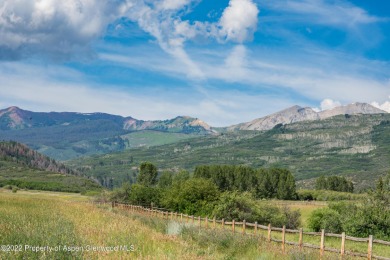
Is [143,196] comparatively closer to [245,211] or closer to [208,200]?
[208,200]

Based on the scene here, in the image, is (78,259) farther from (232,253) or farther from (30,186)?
(30,186)

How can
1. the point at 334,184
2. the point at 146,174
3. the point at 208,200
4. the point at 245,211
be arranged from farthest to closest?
the point at 334,184 < the point at 146,174 < the point at 208,200 < the point at 245,211

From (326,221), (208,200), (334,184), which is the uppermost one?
(334,184)

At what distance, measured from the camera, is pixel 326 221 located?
134 feet

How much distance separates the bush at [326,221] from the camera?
39625 mm

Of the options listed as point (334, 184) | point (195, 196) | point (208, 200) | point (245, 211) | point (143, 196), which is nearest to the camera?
point (245, 211)

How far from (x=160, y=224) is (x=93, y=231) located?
9.26m

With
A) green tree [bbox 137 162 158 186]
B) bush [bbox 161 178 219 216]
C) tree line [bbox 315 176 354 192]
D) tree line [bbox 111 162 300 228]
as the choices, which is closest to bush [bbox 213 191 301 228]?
tree line [bbox 111 162 300 228]

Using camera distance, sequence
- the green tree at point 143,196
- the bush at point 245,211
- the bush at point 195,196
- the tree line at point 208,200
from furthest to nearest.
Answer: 1. the green tree at point 143,196
2. the bush at point 195,196
3. the tree line at point 208,200
4. the bush at point 245,211

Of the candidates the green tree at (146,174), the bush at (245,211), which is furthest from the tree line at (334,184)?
the bush at (245,211)

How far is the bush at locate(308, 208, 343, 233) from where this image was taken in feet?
130

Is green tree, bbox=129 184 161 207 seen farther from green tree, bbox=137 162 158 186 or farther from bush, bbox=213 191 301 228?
green tree, bbox=137 162 158 186

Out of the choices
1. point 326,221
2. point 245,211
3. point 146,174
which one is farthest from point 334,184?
point 326,221

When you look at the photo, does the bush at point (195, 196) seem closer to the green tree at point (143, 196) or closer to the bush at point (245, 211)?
the bush at point (245, 211)
